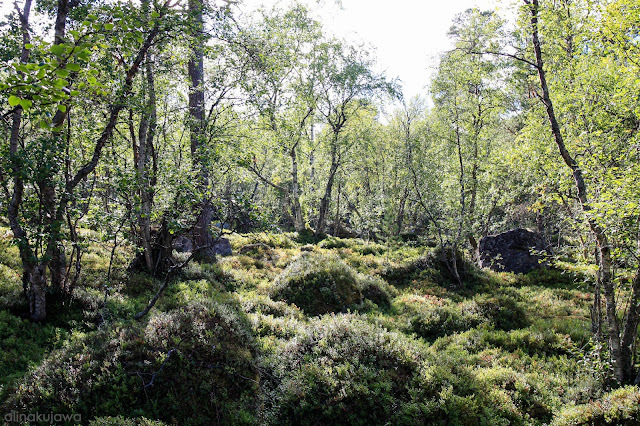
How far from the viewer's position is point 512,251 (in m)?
17.0

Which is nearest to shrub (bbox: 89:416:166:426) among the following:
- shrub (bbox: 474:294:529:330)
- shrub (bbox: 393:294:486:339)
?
shrub (bbox: 393:294:486:339)

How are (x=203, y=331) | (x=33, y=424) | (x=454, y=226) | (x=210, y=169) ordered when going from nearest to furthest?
1. (x=33, y=424)
2. (x=203, y=331)
3. (x=210, y=169)
4. (x=454, y=226)

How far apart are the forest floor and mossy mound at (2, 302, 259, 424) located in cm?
2

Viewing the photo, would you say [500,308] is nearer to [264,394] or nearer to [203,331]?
[264,394]

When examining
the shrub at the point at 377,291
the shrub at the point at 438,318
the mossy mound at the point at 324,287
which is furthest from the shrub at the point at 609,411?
the shrub at the point at 377,291

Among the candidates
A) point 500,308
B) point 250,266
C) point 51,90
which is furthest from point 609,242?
point 250,266

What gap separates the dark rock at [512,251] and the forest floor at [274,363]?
555 centimetres

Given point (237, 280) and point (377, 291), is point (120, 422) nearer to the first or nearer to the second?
point (237, 280)

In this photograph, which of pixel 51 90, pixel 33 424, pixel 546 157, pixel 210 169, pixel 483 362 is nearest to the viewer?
pixel 51 90

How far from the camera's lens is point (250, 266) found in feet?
49.2

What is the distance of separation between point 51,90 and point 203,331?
16.2ft

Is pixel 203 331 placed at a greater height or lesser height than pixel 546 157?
lesser

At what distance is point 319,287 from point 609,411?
25.8ft

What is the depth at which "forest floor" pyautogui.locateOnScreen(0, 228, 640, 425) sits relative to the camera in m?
5.45
